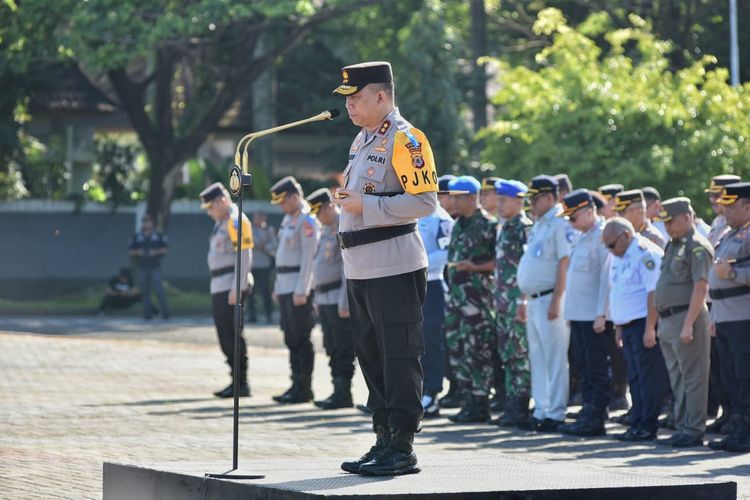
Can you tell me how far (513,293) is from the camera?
515 inches

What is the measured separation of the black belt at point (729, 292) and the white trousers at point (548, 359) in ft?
5.10

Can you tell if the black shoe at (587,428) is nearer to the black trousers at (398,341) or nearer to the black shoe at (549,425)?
the black shoe at (549,425)

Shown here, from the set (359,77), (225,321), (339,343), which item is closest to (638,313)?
(339,343)

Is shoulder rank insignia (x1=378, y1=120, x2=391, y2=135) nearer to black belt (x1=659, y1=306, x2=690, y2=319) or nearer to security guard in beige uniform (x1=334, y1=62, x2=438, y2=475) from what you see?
security guard in beige uniform (x1=334, y1=62, x2=438, y2=475)

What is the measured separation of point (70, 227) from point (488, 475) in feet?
88.8

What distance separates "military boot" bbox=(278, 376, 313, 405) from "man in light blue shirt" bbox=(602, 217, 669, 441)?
3802 millimetres

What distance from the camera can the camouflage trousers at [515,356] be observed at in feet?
42.9

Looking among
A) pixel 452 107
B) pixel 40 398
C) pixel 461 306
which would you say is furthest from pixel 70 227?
pixel 461 306

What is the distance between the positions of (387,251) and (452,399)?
7462mm

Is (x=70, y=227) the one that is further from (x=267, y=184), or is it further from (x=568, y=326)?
(x=568, y=326)

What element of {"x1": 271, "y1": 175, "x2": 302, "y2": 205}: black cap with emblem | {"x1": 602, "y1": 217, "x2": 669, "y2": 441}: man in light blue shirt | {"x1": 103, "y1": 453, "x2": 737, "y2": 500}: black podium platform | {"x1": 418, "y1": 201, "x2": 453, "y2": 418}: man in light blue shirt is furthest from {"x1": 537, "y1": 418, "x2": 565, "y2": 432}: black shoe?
{"x1": 103, "y1": 453, "x2": 737, "y2": 500}: black podium platform

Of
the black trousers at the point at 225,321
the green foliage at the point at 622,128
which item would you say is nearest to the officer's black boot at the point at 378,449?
the black trousers at the point at 225,321

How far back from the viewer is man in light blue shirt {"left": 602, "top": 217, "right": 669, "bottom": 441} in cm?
1219

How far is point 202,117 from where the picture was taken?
3350 centimetres
